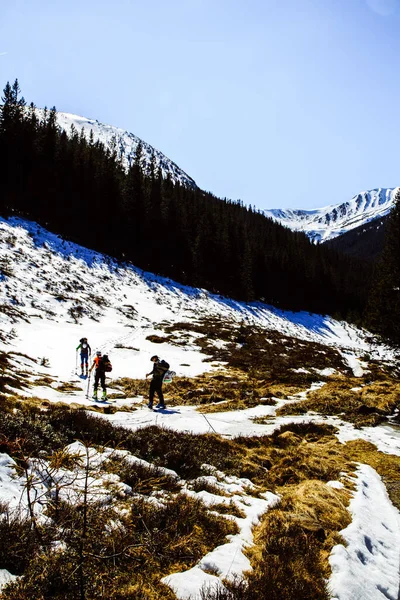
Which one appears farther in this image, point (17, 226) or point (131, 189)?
point (131, 189)

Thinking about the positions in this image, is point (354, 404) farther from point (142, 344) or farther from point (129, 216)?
point (129, 216)

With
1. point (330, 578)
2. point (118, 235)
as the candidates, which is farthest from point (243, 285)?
point (330, 578)

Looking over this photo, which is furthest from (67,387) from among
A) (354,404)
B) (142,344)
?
(354,404)

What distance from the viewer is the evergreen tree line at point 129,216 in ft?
159

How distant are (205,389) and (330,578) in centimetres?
1280

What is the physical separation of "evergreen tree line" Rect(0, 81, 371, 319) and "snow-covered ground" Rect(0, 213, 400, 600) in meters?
8.02

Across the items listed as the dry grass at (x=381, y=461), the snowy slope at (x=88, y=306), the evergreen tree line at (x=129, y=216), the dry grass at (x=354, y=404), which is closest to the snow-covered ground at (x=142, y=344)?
the snowy slope at (x=88, y=306)

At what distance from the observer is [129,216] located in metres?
56.9

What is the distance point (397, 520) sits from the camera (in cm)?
544

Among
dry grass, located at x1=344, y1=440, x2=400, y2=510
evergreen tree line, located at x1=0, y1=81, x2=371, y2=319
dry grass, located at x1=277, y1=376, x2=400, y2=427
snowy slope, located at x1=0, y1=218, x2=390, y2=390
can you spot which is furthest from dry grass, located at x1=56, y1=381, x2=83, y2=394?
evergreen tree line, located at x1=0, y1=81, x2=371, y2=319

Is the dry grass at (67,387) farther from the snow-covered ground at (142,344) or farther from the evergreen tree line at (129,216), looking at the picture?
the evergreen tree line at (129,216)

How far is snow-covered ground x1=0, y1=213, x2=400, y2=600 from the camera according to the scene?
3.76 metres

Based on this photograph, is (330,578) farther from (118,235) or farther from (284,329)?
(118,235)

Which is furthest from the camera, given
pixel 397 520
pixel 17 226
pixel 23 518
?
pixel 17 226
